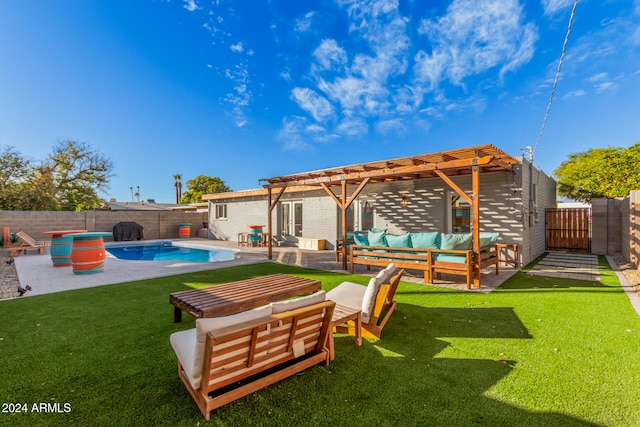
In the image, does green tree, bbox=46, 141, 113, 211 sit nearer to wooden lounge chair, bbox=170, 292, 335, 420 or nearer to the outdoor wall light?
the outdoor wall light

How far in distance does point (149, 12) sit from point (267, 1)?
442 centimetres

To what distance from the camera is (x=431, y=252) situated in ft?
20.0

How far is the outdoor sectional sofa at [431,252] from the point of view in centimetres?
600

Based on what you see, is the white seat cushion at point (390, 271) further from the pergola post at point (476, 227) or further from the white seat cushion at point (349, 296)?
the pergola post at point (476, 227)

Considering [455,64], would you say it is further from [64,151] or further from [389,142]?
[64,151]

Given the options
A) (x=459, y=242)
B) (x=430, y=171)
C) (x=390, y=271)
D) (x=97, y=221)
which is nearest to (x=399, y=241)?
(x=459, y=242)

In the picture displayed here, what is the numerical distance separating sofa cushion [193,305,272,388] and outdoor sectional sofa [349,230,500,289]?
4.83 meters

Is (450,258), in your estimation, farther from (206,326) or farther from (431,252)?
(206,326)

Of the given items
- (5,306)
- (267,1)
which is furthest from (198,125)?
(5,306)

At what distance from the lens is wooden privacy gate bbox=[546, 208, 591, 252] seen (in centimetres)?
1088

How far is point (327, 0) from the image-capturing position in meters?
11.7

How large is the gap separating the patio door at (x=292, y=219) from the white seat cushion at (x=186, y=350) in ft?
36.9

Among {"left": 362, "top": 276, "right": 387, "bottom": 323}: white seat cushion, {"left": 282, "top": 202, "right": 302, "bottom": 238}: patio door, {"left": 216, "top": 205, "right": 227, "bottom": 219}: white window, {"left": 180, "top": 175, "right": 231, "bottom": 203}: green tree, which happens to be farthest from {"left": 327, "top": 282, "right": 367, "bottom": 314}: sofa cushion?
{"left": 180, "top": 175, "right": 231, "bottom": 203}: green tree

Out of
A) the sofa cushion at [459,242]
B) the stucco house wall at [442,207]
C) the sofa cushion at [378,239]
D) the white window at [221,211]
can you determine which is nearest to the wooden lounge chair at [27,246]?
the white window at [221,211]
